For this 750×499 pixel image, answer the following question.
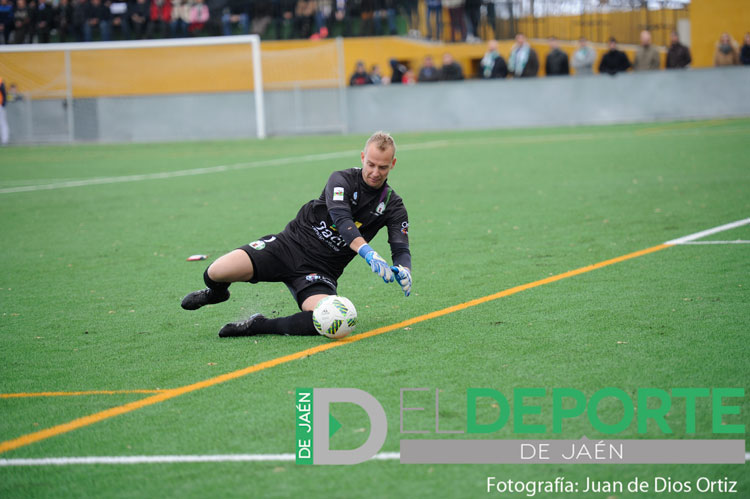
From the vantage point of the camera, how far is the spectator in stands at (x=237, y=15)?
31783 millimetres

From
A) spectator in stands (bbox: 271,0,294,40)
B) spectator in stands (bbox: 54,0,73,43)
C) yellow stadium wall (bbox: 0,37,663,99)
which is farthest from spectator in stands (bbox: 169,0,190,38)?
spectator in stands (bbox: 54,0,73,43)

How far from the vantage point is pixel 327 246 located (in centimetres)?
589

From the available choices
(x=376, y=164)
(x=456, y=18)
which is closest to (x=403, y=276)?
(x=376, y=164)

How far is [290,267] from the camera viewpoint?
588cm

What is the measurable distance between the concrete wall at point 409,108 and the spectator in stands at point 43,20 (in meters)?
5.15

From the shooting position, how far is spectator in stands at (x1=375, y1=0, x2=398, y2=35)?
32000 millimetres

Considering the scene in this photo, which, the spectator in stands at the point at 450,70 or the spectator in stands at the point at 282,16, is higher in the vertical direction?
the spectator in stands at the point at 282,16

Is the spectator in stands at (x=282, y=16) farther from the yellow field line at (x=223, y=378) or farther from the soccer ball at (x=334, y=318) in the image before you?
the soccer ball at (x=334, y=318)

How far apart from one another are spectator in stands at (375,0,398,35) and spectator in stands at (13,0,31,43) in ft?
38.7

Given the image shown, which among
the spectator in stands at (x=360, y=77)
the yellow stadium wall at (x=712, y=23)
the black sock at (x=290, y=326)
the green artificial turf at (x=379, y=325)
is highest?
the yellow stadium wall at (x=712, y=23)

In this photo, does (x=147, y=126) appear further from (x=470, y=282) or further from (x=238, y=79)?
(x=470, y=282)

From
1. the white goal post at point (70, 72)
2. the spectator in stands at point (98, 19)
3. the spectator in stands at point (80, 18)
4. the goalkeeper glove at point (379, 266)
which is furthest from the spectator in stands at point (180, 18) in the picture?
the goalkeeper glove at point (379, 266)

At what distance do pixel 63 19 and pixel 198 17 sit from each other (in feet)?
15.3

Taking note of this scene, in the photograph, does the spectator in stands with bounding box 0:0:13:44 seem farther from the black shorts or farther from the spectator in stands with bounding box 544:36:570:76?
the black shorts
